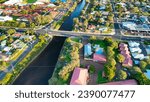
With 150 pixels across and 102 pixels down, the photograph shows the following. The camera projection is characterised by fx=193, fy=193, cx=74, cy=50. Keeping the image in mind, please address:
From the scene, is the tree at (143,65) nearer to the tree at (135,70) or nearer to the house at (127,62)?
the tree at (135,70)

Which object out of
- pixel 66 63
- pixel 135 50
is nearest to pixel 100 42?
pixel 135 50

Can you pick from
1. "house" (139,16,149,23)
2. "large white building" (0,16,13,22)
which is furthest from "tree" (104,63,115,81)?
"large white building" (0,16,13,22)

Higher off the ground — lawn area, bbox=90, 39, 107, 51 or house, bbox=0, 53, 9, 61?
lawn area, bbox=90, 39, 107, 51

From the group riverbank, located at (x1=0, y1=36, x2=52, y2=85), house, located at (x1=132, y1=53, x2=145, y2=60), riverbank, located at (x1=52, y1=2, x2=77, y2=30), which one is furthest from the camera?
riverbank, located at (x1=52, y1=2, x2=77, y2=30)

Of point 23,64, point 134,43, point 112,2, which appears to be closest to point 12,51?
point 23,64

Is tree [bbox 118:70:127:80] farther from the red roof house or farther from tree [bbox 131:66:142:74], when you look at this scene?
the red roof house

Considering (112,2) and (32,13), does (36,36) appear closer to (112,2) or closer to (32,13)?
(32,13)
